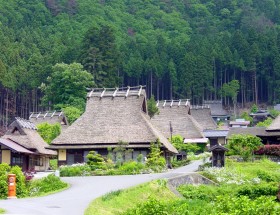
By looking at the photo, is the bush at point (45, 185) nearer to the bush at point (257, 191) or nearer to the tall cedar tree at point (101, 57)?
the bush at point (257, 191)

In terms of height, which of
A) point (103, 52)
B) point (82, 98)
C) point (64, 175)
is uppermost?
point (103, 52)

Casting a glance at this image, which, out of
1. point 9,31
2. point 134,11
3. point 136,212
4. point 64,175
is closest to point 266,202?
point 136,212

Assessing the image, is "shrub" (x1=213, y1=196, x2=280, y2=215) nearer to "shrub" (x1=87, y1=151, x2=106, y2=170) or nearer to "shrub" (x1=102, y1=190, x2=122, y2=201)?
"shrub" (x1=102, y1=190, x2=122, y2=201)

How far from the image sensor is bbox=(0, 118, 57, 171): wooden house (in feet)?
163

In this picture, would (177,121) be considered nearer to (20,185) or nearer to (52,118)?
(52,118)

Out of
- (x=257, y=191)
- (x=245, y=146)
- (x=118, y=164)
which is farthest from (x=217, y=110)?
(x=257, y=191)

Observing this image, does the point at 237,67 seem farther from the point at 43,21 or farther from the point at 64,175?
the point at 64,175

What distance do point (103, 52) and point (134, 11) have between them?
72.0m

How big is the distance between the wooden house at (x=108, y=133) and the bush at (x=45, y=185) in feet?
46.9

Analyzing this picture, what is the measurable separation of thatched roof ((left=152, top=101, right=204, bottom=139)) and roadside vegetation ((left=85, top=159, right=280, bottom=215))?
25.2 m

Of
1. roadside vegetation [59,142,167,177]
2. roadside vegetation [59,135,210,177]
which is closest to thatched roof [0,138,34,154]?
roadside vegetation [59,135,210,177]

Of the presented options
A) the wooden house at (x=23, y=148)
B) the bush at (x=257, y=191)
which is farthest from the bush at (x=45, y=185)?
the wooden house at (x=23, y=148)

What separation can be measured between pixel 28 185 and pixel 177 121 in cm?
4192

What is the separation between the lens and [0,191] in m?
30.9
